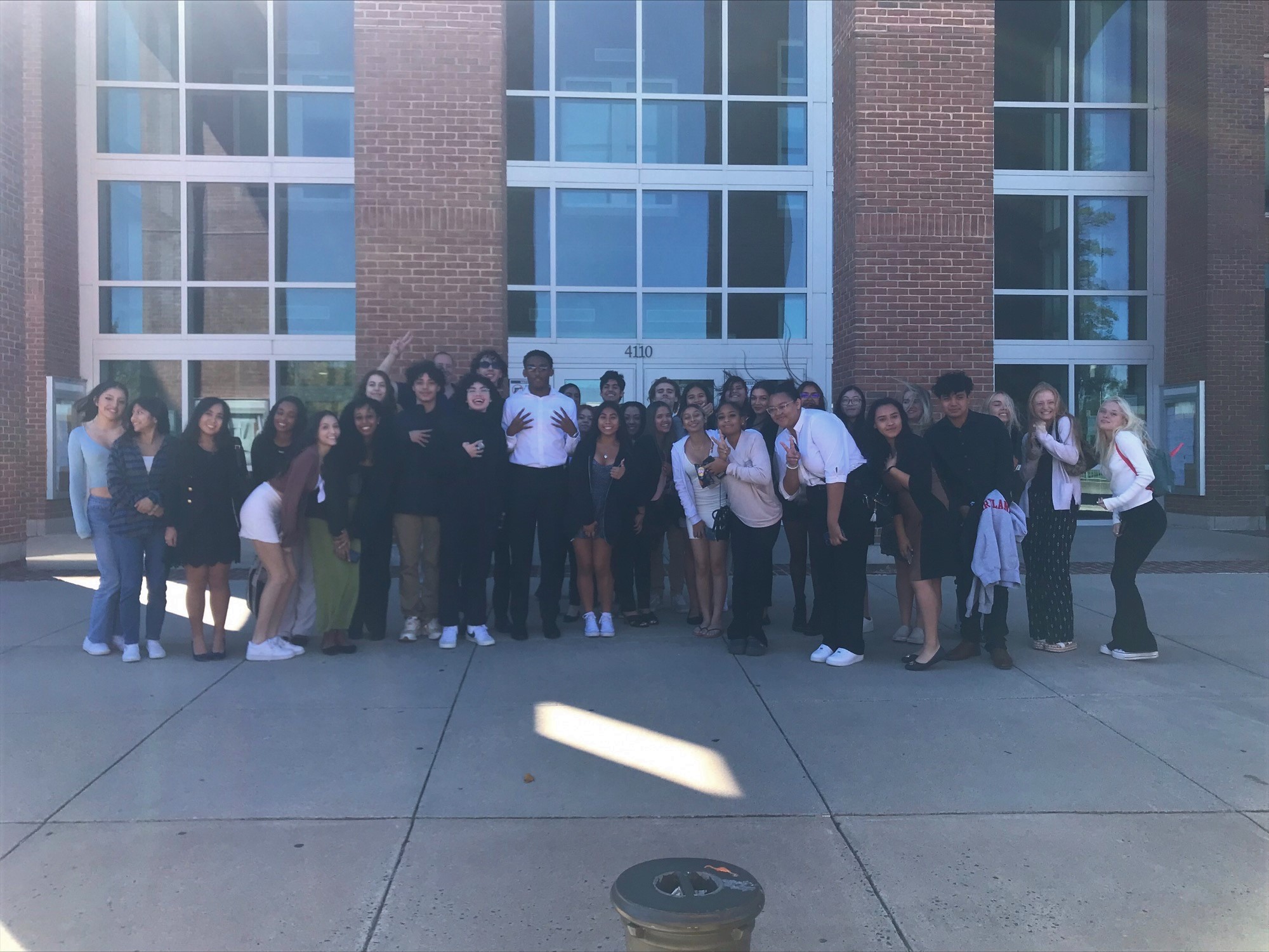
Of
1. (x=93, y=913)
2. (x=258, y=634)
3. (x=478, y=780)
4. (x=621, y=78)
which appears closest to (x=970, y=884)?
(x=478, y=780)

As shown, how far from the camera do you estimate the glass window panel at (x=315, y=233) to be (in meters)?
14.4

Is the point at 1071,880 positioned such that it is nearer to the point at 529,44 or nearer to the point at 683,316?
the point at 683,316

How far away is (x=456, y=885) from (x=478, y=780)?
101 centimetres

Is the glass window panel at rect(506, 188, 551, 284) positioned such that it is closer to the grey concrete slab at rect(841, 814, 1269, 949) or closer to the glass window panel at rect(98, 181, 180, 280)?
the glass window panel at rect(98, 181, 180, 280)

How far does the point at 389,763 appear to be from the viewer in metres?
4.84

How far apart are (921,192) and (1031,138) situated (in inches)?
248

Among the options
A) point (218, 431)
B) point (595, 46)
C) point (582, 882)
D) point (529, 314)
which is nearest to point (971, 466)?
point (582, 882)

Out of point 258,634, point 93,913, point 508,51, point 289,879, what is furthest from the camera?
point 508,51

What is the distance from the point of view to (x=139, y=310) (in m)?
14.6

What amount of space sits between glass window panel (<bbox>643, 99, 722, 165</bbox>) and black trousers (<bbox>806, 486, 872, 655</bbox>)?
29.1 ft

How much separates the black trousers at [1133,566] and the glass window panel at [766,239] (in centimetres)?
834

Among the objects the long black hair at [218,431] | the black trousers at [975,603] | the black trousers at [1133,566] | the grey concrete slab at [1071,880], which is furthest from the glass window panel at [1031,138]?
the grey concrete slab at [1071,880]

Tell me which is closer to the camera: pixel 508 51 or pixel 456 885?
pixel 456 885

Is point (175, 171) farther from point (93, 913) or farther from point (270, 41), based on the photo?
point (93, 913)
